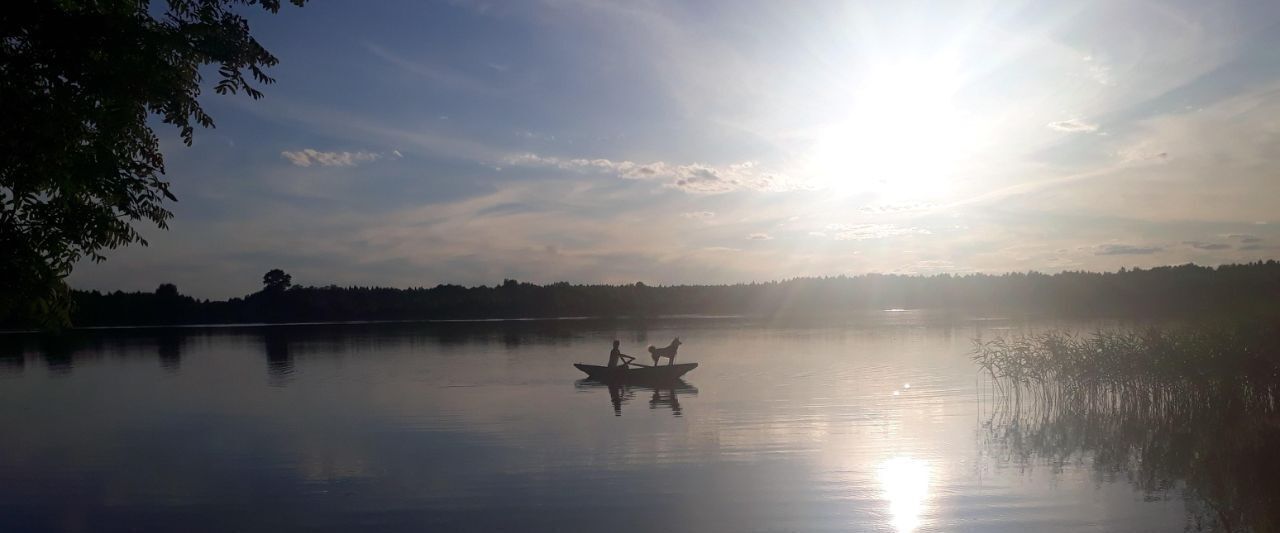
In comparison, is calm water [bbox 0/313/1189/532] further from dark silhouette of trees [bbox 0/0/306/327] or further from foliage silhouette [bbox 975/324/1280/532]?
dark silhouette of trees [bbox 0/0/306/327]

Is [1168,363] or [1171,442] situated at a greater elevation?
[1168,363]

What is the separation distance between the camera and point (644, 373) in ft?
92.2

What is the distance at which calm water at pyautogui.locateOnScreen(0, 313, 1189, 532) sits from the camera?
1155 centimetres

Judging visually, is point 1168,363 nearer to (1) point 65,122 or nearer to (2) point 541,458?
(2) point 541,458

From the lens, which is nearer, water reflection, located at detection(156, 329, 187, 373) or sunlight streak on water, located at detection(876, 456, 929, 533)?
sunlight streak on water, located at detection(876, 456, 929, 533)

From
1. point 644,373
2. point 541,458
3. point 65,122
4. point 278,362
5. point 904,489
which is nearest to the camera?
point 65,122

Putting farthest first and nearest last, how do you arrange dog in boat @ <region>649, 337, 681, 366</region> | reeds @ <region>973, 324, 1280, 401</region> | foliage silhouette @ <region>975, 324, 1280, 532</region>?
1. dog in boat @ <region>649, 337, 681, 366</region>
2. reeds @ <region>973, 324, 1280, 401</region>
3. foliage silhouette @ <region>975, 324, 1280, 532</region>

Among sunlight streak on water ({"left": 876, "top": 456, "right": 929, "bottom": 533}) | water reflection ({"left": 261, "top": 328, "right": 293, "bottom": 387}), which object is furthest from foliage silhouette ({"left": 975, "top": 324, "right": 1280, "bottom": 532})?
water reflection ({"left": 261, "top": 328, "right": 293, "bottom": 387})

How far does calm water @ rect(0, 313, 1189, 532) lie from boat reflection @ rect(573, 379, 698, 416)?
16 cm

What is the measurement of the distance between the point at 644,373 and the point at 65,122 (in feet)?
72.5

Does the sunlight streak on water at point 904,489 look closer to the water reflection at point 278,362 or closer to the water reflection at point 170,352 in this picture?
the water reflection at point 278,362

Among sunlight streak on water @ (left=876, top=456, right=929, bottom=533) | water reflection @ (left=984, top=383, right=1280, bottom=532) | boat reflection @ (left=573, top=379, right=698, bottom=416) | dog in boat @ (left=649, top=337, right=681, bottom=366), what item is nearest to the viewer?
sunlight streak on water @ (left=876, top=456, right=929, bottom=533)

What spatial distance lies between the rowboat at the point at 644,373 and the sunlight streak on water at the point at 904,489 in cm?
1324

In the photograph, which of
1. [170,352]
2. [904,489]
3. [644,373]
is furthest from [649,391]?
[170,352]
